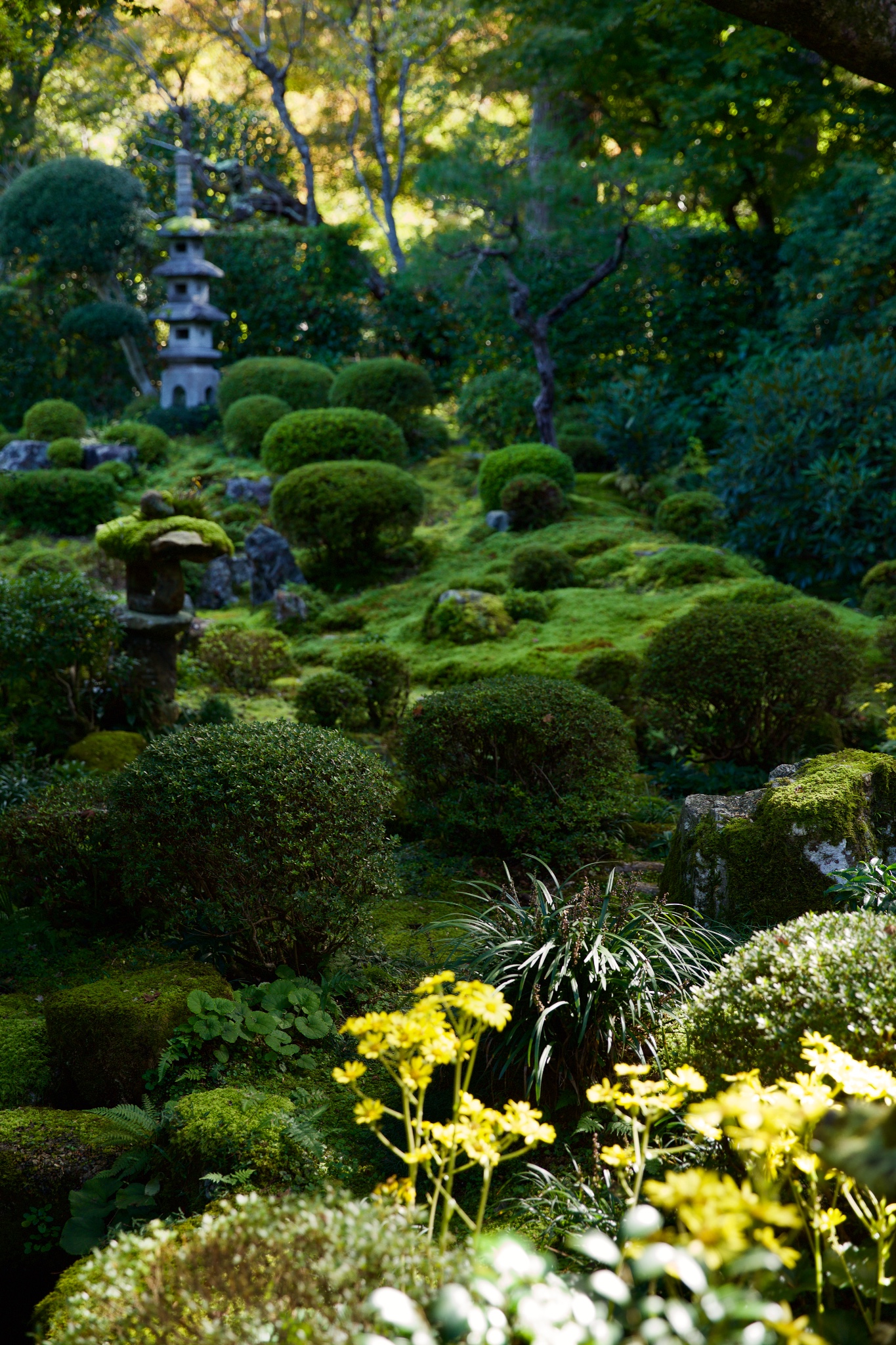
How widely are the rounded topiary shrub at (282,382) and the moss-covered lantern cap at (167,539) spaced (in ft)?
33.4

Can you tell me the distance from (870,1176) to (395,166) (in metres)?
30.5

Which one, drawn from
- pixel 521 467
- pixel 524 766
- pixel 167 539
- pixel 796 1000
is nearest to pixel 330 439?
pixel 521 467

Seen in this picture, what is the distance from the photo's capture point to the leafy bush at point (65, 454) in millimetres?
15547

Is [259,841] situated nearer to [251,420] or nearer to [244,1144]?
[244,1144]

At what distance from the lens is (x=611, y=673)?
7.88 metres

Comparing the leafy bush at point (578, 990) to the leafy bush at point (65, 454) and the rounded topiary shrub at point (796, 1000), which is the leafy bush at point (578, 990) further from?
the leafy bush at point (65, 454)

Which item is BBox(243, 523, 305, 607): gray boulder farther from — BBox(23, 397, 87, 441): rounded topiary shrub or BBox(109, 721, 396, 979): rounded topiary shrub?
BBox(109, 721, 396, 979): rounded topiary shrub

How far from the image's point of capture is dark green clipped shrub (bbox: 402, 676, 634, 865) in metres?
5.62

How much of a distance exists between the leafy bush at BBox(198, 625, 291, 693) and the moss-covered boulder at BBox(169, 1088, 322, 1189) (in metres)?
6.16

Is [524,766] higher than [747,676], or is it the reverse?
[747,676]

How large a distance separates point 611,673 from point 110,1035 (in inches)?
198

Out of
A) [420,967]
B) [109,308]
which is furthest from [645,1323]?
[109,308]

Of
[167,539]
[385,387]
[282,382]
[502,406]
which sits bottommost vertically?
[167,539]

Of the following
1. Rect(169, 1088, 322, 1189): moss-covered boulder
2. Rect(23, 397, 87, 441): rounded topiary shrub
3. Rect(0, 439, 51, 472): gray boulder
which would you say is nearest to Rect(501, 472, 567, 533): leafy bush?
Rect(0, 439, 51, 472): gray boulder
